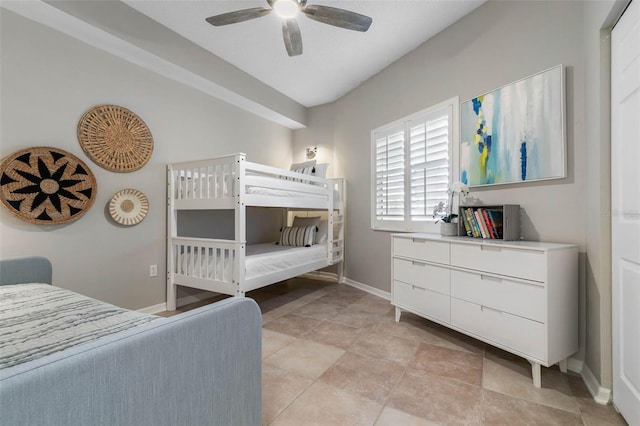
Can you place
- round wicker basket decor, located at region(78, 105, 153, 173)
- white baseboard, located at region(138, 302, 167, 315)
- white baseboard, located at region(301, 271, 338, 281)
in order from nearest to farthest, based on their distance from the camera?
1. round wicker basket decor, located at region(78, 105, 153, 173)
2. white baseboard, located at region(138, 302, 167, 315)
3. white baseboard, located at region(301, 271, 338, 281)

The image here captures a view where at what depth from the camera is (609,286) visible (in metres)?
1.50

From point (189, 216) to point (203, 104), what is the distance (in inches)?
50.7

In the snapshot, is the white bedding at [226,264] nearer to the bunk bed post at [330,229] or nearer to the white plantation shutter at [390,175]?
the bunk bed post at [330,229]

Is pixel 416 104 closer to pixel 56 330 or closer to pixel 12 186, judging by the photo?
pixel 56 330

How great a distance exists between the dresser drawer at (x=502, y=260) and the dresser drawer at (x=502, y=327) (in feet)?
0.86

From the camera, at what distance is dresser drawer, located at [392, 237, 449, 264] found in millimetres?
2174

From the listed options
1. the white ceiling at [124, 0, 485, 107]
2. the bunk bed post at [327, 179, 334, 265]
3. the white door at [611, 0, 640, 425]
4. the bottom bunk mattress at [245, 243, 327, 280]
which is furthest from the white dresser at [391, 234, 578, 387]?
the white ceiling at [124, 0, 485, 107]

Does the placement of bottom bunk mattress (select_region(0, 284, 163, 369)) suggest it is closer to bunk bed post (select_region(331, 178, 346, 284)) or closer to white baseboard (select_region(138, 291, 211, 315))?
white baseboard (select_region(138, 291, 211, 315))

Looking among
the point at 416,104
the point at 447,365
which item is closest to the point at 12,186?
the point at 447,365

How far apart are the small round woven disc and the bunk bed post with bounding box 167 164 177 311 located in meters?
0.20

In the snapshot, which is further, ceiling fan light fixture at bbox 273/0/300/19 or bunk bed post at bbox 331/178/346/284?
bunk bed post at bbox 331/178/346/284

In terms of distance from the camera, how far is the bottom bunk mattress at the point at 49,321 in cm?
88

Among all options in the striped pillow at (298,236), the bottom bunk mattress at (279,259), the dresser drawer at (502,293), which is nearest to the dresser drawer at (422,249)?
the dresser drawer at (502,293)

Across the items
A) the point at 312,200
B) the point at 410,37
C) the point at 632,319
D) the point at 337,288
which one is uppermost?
the point at 410,37
